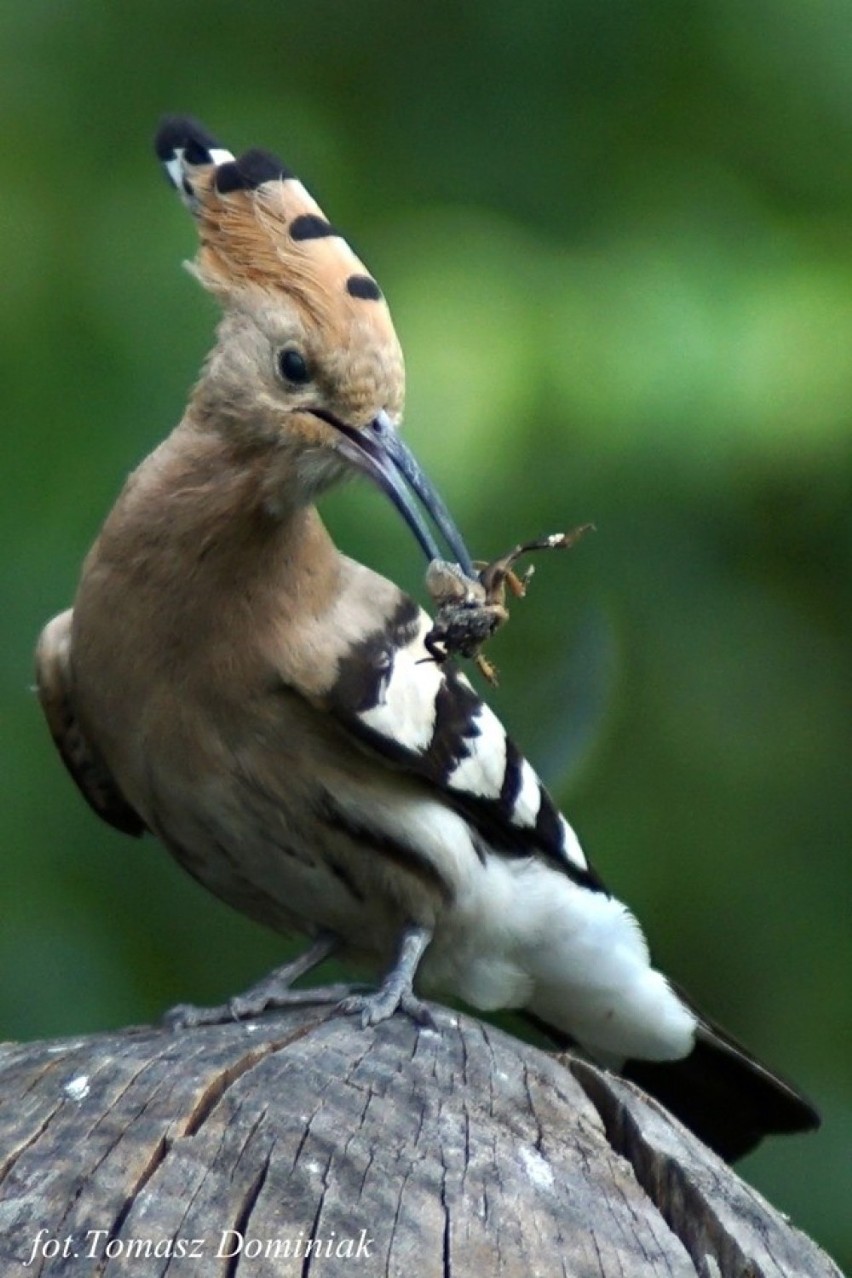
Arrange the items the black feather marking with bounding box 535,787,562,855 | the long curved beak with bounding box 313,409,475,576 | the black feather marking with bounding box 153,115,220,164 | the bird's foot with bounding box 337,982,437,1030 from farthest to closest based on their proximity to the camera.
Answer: the black feather marking with bounding box 535,787,562,855 → the black feather marking with bounding box 153,115,220,164 → the long curved beak with bounding box 313,409,475,576 → the bird's foot with bounding box 337,982,437,1030

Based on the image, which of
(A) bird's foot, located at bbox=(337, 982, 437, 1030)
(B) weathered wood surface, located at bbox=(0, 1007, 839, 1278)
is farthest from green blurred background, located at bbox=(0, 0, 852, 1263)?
(B) weathered wood surface, located at bbox=(0, 1007, 839, 1278)

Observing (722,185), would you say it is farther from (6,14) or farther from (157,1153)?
(157,1153)

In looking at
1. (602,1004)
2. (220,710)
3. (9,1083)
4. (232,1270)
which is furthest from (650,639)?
(232,1270)

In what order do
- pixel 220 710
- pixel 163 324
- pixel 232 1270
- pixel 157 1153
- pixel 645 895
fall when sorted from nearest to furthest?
pixel 232 1270, pixel 157 1153, pixel 220 710, pixel 163 324, pixel 645 895

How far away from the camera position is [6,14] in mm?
2713

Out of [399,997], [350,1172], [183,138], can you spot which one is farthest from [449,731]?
[350,1172]

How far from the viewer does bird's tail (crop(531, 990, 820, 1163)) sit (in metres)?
2.49

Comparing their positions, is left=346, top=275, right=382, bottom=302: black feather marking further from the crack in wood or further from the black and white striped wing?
the crack in wood

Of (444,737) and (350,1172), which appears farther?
(444,737)

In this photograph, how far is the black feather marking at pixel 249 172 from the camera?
235cm

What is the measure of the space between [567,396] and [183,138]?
558mm

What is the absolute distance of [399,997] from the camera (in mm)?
2033

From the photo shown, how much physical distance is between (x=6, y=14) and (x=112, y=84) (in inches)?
6.5

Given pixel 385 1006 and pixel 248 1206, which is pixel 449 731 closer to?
pixel 385 1006
